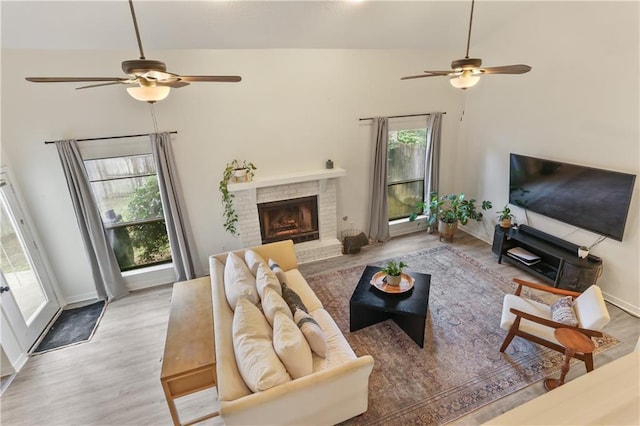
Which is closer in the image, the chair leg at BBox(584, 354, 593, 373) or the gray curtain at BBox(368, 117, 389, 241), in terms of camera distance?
the chair leg at BBox(584, 354, 593, 373)

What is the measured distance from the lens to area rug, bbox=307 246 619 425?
8.95 feet

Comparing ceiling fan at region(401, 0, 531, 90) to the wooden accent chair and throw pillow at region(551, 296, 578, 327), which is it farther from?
throw pillow at region(551, 296, 578, 327)

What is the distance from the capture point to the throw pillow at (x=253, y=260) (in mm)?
3486

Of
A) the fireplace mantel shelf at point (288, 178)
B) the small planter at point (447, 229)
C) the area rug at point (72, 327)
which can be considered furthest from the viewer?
the small planter at point (447, 229)

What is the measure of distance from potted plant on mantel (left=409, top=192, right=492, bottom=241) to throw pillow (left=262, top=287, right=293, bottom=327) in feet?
11.8

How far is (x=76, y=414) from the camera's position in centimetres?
281

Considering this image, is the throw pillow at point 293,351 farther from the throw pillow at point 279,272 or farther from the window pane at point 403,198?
the window pane at point 403,198

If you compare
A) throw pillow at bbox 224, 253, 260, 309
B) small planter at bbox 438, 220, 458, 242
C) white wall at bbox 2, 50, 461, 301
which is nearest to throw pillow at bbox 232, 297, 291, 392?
throw pillow at bbox 224, 253, 260, 309

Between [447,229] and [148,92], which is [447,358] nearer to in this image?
[447,229]

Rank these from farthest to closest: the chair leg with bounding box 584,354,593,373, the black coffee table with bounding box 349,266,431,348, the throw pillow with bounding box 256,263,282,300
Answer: the black coffee table with bounding box 349,266,431,348, the throw pillow with bounding box 256,263,282,300, the chair leg with bounding box 584,354,593,373

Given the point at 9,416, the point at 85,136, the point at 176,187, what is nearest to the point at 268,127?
the point at 176,187

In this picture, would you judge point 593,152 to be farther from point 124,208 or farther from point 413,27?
point 124,208

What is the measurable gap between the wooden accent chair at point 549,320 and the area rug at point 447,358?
11.2 inches

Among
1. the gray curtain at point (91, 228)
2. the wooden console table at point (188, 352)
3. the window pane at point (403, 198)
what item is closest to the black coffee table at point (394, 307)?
the wooden console table at point (188, 352)
